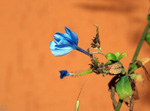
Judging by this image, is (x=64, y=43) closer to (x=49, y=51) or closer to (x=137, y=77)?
(x=137, y=77)

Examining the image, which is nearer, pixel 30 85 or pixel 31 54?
pixel 30 85

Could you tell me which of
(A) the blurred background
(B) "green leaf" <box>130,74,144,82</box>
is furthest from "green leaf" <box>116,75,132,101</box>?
(A) the blurred background

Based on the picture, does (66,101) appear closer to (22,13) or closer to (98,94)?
(98,94)

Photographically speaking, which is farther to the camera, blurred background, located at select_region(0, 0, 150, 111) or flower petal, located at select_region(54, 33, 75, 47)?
blurred background, located at select_region(0, 0, 150, 111)

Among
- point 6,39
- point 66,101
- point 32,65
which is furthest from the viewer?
point 6,39

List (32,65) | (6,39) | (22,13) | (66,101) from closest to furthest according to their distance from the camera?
1. (66,101)
2. (32,65)
3. (6,39)
4. (22,13)

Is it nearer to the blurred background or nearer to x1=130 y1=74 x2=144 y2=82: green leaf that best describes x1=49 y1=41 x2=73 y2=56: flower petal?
x1=130 y1=74 x2=144 y2=82: green leaf

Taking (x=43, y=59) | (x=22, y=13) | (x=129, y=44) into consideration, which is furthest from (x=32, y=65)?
(x=129, y=44)

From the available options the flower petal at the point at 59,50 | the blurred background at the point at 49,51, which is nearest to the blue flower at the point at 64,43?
the flower petal at the point at 59,50
